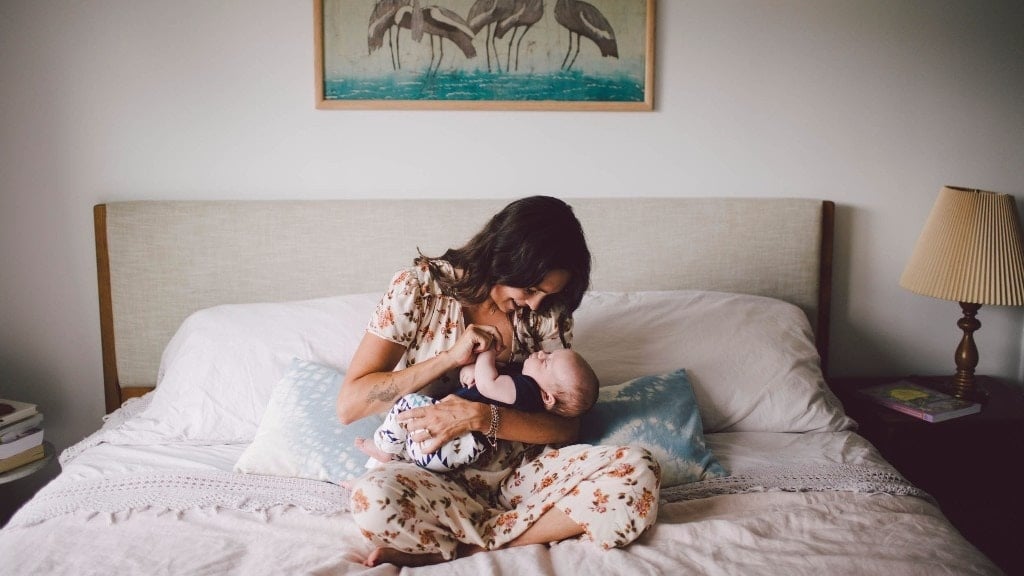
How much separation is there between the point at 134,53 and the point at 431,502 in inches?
69.7

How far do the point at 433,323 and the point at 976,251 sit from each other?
1690 mm

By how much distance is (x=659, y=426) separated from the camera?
69.6 inches

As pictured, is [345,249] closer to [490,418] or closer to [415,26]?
[415,26]

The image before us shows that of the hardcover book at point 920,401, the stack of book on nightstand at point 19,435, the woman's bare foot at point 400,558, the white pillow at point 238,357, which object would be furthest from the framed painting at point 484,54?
the woman's bare foot at point 400,558

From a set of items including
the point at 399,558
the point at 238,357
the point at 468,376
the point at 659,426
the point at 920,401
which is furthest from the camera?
the point at 920,401

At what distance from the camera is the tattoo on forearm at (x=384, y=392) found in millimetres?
1647

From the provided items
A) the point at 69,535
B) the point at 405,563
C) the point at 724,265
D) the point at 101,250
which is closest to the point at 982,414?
the point at 724,265

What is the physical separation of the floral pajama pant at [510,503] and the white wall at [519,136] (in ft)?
3.85

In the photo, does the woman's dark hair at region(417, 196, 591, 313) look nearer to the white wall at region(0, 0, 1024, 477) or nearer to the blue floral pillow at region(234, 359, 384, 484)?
the blue floral pillow at region(234, 359, 384, 484)

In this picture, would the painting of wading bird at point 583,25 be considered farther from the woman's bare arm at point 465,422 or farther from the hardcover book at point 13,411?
the hardcover book at point 13,411

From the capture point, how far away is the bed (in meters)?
1.38

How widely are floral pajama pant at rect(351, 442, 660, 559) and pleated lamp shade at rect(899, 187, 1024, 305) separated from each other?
4.55 feet

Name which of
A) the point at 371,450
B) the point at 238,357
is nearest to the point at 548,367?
the point at 371,450

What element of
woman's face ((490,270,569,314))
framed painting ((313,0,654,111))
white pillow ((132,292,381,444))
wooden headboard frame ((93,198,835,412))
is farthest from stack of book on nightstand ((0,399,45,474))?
woman's face ((490,270,569,314))
